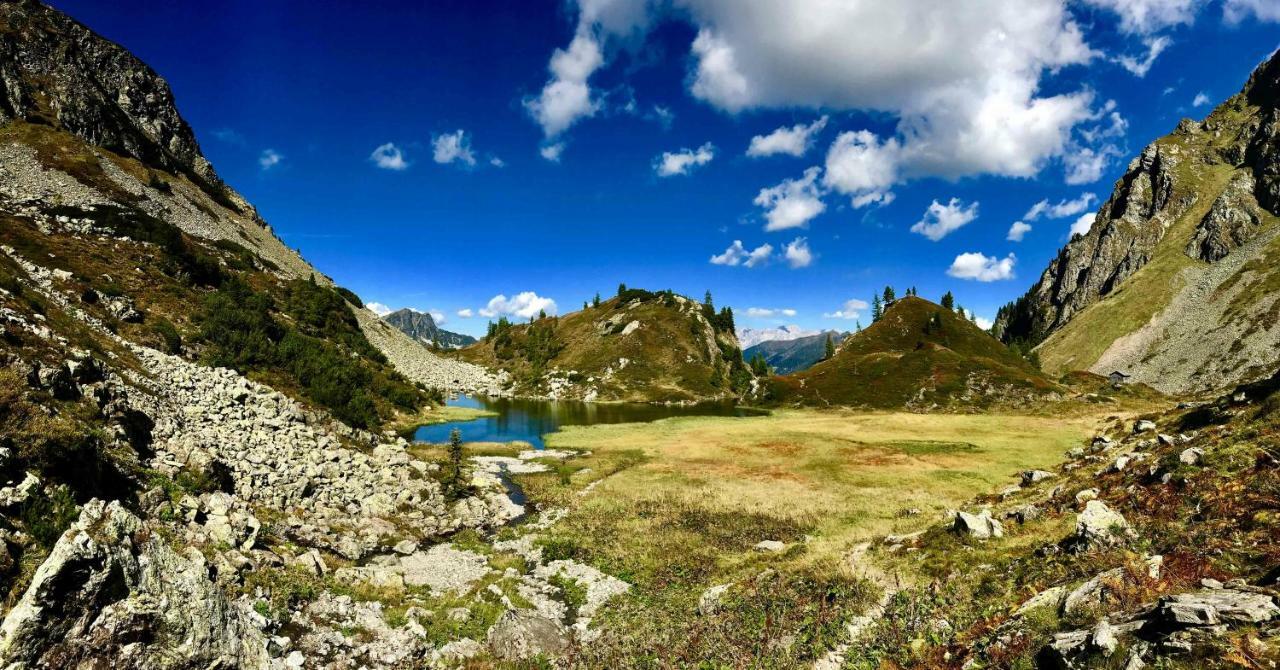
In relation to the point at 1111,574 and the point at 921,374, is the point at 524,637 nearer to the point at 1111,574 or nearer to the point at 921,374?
the point at 1111,574

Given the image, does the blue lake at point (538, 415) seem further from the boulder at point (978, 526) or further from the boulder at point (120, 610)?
the boulder at point (978, 526)

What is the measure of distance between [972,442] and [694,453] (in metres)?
45.9

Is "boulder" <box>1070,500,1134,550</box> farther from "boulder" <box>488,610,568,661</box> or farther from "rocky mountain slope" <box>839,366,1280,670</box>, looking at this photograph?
"boulder" <box>488,610,568,661</box>

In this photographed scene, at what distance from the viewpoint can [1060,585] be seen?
638 inches

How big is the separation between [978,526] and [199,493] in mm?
41628

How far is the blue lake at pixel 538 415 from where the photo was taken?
91.0 m

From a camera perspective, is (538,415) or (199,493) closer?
(199,493)

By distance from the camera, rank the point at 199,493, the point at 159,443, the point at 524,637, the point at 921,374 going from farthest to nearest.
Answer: the point at 921,374 → the point at 159,443 → the point at 199,493 → the point at 524,637

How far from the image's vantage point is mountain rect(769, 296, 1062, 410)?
137625 millimetres

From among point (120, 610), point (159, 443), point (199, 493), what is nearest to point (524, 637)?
point (120, 610)

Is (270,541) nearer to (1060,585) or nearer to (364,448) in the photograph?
(364,448)

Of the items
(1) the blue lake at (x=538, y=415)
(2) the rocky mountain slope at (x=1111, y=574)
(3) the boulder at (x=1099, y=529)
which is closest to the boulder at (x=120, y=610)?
(2) the rocky mountain slope at (x=1111, y=574)

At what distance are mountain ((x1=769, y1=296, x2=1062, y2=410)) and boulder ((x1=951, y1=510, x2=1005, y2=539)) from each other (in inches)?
5021

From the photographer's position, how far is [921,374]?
15312 cm
